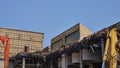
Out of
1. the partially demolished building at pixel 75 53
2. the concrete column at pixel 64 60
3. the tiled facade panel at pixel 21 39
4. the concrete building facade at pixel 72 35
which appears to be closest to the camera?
the partially demolished building at pixel 75 53

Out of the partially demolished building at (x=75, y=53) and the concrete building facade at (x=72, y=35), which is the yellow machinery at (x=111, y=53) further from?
the concrete building facade at (x=72, y=35)

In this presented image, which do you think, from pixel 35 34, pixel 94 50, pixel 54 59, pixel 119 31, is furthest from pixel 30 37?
pixel 119 31

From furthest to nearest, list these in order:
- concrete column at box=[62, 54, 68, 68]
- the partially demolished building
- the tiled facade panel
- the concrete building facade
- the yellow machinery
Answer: the tiled facade panel, the concrete building facade, concrete column at box=[62, 54, 68, 68], the partially demolished building, the yellow machinery

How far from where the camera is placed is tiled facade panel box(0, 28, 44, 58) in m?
48.9

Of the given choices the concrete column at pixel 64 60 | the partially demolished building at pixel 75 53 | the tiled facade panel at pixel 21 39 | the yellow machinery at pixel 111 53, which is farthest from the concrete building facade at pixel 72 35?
the yellow machinery at pixel 111 53

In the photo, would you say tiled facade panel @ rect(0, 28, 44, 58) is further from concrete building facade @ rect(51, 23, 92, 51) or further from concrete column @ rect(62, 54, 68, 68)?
concrete column @ rect(62, 54, 68, 68)

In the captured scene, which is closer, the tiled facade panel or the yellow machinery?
the yellow machinery

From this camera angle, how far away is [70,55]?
30.9 meters

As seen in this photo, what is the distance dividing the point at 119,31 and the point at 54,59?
46.0 feet

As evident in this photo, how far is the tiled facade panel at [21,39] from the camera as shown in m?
48.9

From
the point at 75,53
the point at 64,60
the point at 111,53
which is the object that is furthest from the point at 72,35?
the point at 111,53

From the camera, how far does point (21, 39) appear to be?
165 ft

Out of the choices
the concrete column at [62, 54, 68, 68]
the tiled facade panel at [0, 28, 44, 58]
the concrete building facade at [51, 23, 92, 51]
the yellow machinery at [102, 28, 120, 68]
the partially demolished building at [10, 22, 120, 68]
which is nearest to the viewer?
the yellow machinery at [102, 28, 120, 68]

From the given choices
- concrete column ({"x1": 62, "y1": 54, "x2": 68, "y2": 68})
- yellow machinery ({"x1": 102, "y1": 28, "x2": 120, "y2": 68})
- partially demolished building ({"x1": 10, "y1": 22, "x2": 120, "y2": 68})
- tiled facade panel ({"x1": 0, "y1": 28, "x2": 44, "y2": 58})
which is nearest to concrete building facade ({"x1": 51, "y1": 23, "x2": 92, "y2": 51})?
partially demolished building ({"x1": 10, "y1": 22, "x2": 120, "y2": 68})
